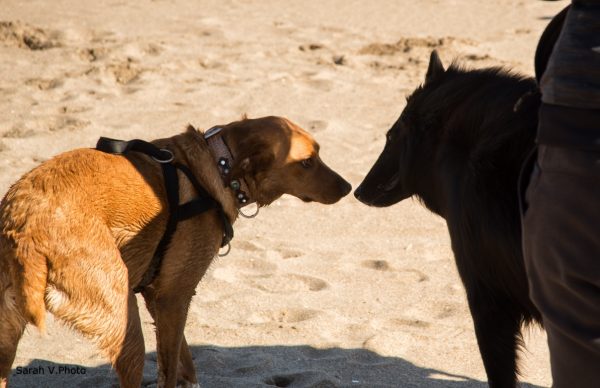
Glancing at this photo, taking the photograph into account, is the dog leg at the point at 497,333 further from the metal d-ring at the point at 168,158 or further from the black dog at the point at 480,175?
the metal d-ring at the point at 168,158

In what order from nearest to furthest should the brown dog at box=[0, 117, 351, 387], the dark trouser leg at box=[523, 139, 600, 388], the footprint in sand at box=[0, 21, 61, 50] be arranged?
1. the dark trouser leg at box=[523, 139, 600, 388]
2. the brown dog at box=[0, 117, 351, 387]
3. the footprint in sand at box=[0, 21, 61, 50]

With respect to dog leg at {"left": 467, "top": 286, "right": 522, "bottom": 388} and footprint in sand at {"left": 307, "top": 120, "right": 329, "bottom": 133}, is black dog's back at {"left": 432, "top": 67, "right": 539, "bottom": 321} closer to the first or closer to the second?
dog leg at {"left": 467, "top": 286, "right": 522, "bottom": 388}

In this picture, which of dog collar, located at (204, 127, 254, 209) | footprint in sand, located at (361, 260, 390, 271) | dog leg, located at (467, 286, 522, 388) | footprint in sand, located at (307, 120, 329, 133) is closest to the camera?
dog leg, located at (467, 286, 522, 388)

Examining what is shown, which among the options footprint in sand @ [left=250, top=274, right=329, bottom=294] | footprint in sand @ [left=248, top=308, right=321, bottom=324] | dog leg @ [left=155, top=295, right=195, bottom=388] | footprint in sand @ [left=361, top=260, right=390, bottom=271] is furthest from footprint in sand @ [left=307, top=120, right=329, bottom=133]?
dog leg @ [left=155, top=295, right=195, bottom=388]

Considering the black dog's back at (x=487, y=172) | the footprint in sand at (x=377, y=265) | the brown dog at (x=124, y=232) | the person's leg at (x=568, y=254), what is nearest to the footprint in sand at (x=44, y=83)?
the footprint in sand at (x=377, y=265)

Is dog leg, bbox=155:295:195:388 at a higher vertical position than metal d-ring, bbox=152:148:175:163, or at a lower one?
lower

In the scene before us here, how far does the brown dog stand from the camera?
3.42 meters

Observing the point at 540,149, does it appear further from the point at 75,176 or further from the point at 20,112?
the point at 20,112

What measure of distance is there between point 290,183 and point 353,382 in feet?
3.30

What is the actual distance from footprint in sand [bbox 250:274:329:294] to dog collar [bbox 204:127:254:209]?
3.74 ft

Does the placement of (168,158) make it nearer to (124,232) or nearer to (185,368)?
(124,232)

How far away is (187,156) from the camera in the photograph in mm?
4156

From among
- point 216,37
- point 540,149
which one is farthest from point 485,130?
point 216,37

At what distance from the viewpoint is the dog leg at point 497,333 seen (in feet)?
10.8
